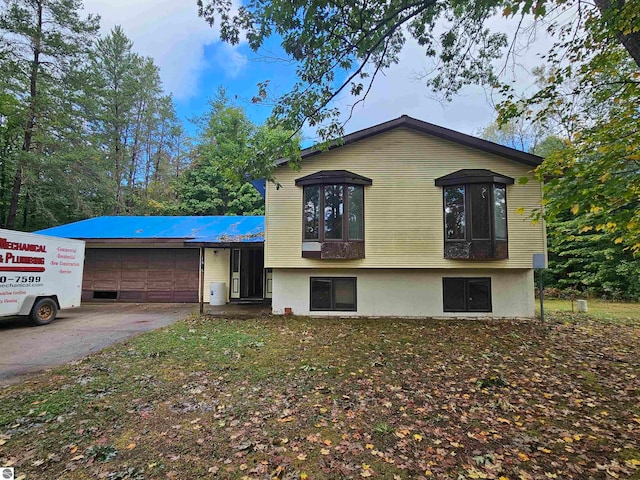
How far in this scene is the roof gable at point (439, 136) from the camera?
9.47 metres

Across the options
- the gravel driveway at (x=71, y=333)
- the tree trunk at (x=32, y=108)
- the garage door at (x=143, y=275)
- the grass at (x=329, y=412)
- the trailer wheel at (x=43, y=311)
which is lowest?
the grass at (x=329, y=412)

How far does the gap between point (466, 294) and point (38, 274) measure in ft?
40.6

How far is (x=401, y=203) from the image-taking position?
9.88 m

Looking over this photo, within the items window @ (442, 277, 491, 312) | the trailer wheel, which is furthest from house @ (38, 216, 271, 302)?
window @ (442, 277, 491, 312)

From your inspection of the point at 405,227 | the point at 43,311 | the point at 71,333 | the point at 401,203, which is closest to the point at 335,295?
the point at 405,227

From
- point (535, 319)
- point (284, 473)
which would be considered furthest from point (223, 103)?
point (284, 473)

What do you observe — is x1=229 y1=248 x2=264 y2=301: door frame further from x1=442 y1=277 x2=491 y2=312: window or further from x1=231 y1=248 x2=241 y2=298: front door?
x1=442 y1=277 x2=491 y2=312: window

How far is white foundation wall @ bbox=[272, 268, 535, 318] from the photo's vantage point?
32.2 ft

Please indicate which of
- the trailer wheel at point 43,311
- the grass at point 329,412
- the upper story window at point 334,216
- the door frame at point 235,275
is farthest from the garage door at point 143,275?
the grass at point 329,412

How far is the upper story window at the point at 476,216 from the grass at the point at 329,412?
3013 mm

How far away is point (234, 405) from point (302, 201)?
6935 mm

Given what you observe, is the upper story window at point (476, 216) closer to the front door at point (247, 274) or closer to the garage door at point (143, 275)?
the front door at point (247, 274)

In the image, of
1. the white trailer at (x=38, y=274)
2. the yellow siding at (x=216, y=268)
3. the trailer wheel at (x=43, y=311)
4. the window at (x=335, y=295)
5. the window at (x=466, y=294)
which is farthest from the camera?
the yellow siding at (x=216, y=268)

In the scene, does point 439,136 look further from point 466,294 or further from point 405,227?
point 466,294
